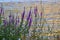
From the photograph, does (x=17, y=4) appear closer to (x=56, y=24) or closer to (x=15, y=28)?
(x=56, y=24)

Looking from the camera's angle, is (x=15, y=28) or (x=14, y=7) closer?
(x=15, y=28)

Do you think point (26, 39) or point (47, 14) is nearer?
point (26, 39)

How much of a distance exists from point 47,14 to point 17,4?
2.16 ft

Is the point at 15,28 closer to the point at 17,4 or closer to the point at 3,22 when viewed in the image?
the point at 3,22

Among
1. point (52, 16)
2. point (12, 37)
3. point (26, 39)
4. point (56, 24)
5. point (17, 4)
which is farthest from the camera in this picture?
point (17, 4)

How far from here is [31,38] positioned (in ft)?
5.38

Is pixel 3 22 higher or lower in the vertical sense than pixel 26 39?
higher

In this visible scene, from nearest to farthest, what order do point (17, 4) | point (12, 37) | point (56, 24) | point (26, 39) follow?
1. point (12, 37)
2. point (26, 39)
3. point (56, 24)
4. point (17, 4)

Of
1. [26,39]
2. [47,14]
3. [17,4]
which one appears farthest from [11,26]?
[17,4]

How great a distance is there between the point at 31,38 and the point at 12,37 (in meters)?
0.26

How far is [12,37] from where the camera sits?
1408 millimetres

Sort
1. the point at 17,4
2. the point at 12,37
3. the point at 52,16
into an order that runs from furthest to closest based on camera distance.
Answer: the point at 17,4, the point at 52,16, the point at 12,37

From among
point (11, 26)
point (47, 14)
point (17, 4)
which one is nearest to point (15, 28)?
point (11, 26)

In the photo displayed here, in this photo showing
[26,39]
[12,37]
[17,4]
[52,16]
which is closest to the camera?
[12,37]
